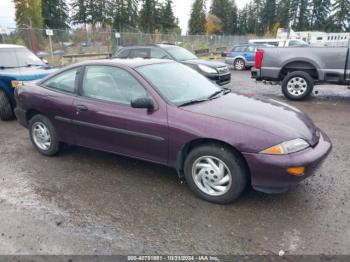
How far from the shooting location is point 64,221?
3.09 meters

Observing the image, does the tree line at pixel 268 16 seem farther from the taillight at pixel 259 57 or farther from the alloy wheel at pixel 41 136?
the alloy wheel at pixel 41 136

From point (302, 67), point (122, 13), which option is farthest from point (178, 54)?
point (122, 13)

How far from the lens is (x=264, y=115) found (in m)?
3.41

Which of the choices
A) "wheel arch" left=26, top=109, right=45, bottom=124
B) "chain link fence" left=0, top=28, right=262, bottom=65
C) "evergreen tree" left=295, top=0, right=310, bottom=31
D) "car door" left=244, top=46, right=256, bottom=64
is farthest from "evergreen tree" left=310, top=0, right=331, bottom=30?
"wheel arch" left=26, top=109, right=45, bottom=124

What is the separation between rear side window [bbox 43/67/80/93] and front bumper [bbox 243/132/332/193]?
8.71 ft

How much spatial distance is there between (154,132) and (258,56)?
6.23 meters

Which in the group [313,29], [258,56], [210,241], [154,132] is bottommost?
[210,241]

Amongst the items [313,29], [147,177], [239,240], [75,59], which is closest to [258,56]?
[147,177]

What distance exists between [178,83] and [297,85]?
5.57 m

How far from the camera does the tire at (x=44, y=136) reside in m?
4.54

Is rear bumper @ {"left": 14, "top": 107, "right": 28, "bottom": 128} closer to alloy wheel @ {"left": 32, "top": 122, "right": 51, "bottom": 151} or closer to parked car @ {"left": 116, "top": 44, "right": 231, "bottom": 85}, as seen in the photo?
alloy wheel @ {"left": 32, "top": 122, "right": 51, "bottom": 151}

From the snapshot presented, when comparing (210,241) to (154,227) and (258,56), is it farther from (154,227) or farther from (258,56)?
(258,56)

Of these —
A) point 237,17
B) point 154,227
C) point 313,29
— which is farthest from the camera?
point 237,17

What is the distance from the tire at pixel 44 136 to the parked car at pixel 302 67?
632 cm
